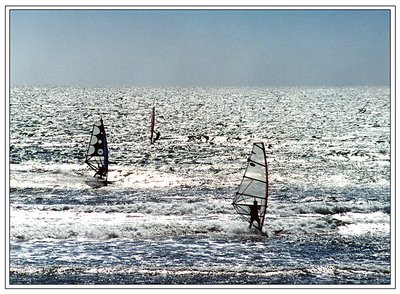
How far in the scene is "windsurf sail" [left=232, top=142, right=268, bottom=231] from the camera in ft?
47.4

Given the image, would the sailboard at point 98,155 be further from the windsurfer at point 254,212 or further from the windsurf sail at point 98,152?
the windsurfer at point 254,212

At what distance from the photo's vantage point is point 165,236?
1396cm

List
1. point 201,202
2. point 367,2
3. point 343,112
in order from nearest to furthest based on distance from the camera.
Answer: point 367,2
point 201,202
point 343,112

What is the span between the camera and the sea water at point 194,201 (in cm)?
1261

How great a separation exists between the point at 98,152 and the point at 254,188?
4.17 m

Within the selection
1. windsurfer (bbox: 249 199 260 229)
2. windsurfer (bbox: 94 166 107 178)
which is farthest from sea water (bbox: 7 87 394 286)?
windsurfer (bbox: 249 199 260 229)

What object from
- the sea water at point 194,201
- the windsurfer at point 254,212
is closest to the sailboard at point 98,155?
the sea water at point 194,201

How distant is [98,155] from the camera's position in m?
15.9

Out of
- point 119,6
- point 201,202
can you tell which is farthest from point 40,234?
point 119,6

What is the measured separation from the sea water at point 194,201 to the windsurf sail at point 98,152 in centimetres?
21

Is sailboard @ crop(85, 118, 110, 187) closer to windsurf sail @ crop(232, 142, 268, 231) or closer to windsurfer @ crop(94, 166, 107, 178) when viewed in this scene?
windsurfer @ crop(94, 166, 107, 178)

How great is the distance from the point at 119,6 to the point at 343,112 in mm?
10631

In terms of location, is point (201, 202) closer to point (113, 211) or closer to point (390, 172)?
point (113, 211)

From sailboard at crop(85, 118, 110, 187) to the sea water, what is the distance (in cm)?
20
